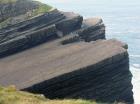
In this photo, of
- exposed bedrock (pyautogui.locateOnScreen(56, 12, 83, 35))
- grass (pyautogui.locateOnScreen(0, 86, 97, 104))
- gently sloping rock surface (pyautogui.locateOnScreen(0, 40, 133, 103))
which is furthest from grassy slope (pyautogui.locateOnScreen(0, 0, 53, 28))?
grass (pyautogui.locateOnScreen(0, 86, 97, 104))

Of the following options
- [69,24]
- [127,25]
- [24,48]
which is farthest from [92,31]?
[127,25]

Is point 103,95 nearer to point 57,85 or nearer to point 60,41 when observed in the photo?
point 57,85

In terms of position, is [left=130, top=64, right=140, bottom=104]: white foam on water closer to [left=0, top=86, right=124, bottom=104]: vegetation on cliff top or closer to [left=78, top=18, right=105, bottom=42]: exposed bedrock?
[left=78, top=18, right=105, bottom=42]: exposed bedrock

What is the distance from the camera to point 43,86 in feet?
95.7

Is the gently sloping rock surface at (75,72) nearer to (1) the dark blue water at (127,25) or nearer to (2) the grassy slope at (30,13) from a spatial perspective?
(2) the grassy slope at (30,13)

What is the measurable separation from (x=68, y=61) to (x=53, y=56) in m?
1.94

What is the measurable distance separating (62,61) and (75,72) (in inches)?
86.4

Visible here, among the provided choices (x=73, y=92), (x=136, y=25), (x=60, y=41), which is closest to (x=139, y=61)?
(x=136, y=25)

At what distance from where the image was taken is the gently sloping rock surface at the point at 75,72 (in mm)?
29703

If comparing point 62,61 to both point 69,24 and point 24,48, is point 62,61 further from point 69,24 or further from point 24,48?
point 69,24

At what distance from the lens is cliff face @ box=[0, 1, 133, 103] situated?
29969 millimetres

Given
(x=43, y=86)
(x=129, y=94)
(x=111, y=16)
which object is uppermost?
(x=43, y=86)

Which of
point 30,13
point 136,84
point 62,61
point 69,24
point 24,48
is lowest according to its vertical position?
point 136,84

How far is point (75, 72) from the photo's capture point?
30.0 m
